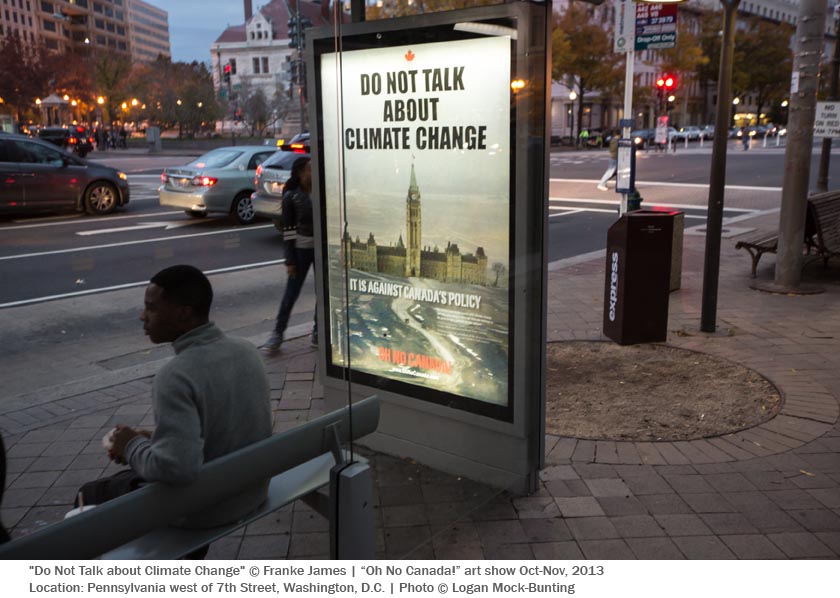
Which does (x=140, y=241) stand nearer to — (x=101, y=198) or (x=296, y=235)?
(x=101, y=198)

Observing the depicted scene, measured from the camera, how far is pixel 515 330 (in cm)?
378

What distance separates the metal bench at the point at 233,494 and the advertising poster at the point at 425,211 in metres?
0.97

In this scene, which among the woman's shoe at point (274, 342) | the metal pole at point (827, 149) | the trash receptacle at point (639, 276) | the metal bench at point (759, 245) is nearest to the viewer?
the trash receptacle at point (639, 276)

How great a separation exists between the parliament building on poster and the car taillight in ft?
14.9

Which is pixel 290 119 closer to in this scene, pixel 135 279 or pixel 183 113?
pixel 183 113

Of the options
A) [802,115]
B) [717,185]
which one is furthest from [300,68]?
[802,115]

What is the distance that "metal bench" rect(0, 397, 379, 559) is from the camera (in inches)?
82.4

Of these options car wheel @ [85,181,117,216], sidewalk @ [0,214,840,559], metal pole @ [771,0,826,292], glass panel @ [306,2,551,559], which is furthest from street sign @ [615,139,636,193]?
car wheel @ [85,181,117,216]

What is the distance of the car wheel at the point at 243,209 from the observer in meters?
9.02

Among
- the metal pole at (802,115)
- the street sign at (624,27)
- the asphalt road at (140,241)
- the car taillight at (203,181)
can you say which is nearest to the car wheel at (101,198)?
the asphalt road at (140,241)

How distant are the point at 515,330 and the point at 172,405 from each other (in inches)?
73.4

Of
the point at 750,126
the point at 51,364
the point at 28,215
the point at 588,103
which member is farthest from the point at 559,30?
the point at 750,126

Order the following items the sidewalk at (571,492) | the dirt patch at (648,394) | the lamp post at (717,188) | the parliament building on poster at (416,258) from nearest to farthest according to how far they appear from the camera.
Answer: the sidewalk at (571,492) → the parliament building on poster at (416,258) → the dirt patch at (648,394) → the lamp post at (717,188)

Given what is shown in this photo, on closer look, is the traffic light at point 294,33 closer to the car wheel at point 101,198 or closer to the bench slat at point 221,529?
the bench slat at point 221,529
